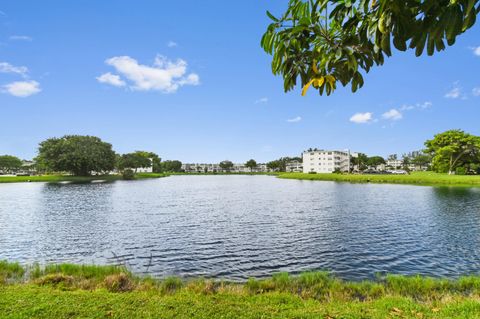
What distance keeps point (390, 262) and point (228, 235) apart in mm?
10721

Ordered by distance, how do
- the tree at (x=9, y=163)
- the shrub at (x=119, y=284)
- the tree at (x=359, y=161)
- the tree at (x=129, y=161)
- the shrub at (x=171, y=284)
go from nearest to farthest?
1. the shrub at (x=119, y=284)
2. the shrub at (x=171, y=284)
3. the tree at (x=129, y=161)
4. the tree at (x=9, y=163)
5. the tree at (x=359, y=161)

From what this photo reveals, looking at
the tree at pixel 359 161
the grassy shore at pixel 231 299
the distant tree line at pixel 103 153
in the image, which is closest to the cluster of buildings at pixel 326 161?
the tree at pixel 359 161

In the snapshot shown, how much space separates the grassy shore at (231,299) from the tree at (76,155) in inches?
4228

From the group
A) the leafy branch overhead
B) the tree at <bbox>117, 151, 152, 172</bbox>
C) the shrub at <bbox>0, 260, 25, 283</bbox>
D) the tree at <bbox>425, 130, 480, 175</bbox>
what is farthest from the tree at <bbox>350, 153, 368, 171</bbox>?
the leafy branch overhead

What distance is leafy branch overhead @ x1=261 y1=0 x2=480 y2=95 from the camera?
215cm

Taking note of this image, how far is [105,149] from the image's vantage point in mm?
118438

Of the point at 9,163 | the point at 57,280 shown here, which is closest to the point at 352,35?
the point at 57,280

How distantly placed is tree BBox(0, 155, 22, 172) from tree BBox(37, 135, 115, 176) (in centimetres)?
7902

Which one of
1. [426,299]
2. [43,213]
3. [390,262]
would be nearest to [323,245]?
[390,262]

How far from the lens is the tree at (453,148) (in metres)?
87.6

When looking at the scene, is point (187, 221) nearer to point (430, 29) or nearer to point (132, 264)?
point (132, 264)

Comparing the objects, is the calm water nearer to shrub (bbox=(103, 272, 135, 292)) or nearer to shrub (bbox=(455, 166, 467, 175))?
shrub (bbox=(103, 272, 135, 292))

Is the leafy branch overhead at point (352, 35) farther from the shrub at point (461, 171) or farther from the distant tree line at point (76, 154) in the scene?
the distant tree line at point (76, 154)

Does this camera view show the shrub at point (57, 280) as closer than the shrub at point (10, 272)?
Yes
